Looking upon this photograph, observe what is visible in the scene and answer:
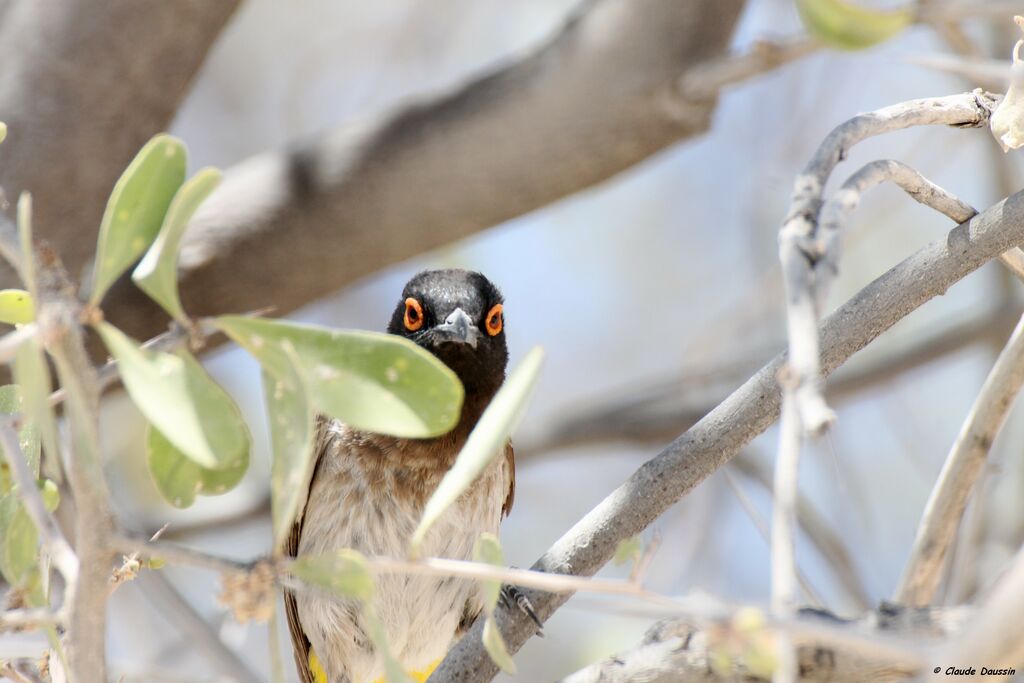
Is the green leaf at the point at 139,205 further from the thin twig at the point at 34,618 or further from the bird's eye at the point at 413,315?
the bird's eye at the point at 413,315

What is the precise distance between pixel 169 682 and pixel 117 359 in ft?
3.01

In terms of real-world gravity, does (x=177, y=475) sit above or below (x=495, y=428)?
above

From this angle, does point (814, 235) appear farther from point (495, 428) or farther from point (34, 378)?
point (34, 378)

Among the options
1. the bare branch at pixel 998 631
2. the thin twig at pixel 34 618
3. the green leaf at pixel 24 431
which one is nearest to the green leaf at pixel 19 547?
the green leaf at pixel 24 431

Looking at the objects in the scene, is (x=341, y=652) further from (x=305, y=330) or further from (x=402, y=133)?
(x=305, y=330)

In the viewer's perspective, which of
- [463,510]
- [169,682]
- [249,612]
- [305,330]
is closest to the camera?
[249,612]

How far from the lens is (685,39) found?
402 cm

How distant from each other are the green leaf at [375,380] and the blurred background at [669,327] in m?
1.42

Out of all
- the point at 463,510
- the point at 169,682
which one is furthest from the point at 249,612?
the point at 463,510

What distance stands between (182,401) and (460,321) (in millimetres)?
2218

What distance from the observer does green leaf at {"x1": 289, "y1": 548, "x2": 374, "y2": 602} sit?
1412 mm

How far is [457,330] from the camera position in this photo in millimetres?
3592

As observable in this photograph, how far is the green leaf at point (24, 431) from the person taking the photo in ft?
6.10

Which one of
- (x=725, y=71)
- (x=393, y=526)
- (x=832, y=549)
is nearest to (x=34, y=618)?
(x=393, y=526)
